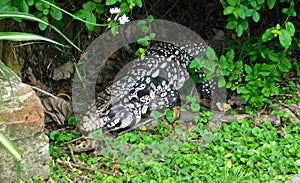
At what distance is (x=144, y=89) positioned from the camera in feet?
18.4

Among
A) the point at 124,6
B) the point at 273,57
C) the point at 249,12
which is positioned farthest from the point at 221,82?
the point at 124,6

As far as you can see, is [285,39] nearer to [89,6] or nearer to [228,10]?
[228,10]

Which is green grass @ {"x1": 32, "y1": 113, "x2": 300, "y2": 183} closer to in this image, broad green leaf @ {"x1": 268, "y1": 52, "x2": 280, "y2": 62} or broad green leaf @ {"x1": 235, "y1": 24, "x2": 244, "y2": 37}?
broad green leaf @ {"x1": 268, "y1": 52, "x2": 280, "y2": 62}

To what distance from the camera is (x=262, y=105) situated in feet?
17.5

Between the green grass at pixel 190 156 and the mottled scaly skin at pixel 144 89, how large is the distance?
0.22m

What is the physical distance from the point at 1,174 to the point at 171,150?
4.80ft

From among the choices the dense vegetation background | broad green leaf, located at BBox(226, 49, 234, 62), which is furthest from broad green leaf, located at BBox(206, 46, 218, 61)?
broad green leaf, located at BBox(226, 49, 234, 62)

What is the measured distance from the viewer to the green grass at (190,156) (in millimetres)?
4363

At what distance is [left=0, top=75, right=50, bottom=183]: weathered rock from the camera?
4.11 m

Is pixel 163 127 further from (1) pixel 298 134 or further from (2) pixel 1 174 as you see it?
(2) pixel 1 174

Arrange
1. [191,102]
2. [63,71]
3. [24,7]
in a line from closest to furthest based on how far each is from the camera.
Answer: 1. [24,7]
2. [191,102]
3. [63,71]

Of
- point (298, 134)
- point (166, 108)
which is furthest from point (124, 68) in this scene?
point (298, 134)

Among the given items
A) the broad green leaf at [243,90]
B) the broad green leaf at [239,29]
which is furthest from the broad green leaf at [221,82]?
the broad green leaf at [239,29]

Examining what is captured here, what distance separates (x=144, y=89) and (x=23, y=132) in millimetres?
1744
